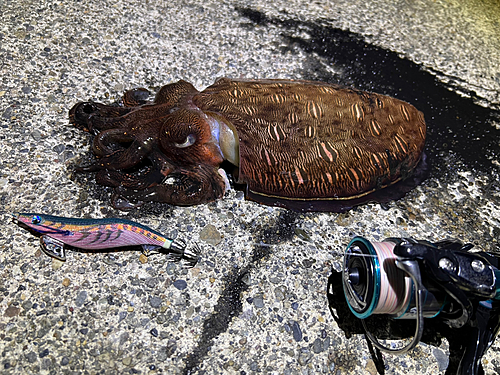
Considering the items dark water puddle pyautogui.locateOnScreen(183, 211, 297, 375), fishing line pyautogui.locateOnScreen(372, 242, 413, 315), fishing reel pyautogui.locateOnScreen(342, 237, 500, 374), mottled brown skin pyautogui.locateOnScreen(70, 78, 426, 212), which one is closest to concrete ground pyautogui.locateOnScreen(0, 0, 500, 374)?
dark water puddle pyautogui.locateOnScreen(183, 211, 297, 375)

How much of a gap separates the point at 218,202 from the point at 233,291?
0.61 m

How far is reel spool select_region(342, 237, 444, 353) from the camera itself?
5.67 feet

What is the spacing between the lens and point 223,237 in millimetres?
2387

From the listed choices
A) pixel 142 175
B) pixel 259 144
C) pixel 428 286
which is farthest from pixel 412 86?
pixel 142 175

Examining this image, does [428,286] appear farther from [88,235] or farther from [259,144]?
[88,235]

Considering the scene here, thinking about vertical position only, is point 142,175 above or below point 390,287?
below

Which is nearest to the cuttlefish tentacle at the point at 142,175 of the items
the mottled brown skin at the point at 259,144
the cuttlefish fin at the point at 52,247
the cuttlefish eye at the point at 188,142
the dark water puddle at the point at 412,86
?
the mottled brown skin at the point at 259,144

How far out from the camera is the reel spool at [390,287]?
1729 millimetres

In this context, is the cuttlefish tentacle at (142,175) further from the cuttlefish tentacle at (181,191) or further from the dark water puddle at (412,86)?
the dark water puddle at (412,86)

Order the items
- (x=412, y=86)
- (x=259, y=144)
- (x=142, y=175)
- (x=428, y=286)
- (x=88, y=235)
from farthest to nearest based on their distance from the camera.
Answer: (x=412, y=86)
(x=142, y=175)
(x=259, y=144)
(x=88, y=235)
(x=428, y=286)

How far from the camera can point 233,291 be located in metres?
2.18

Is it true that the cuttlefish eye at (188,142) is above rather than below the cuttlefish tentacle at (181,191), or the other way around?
above

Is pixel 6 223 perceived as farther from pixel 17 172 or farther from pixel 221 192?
pixel 221 192

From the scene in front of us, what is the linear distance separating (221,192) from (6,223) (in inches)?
49.2
